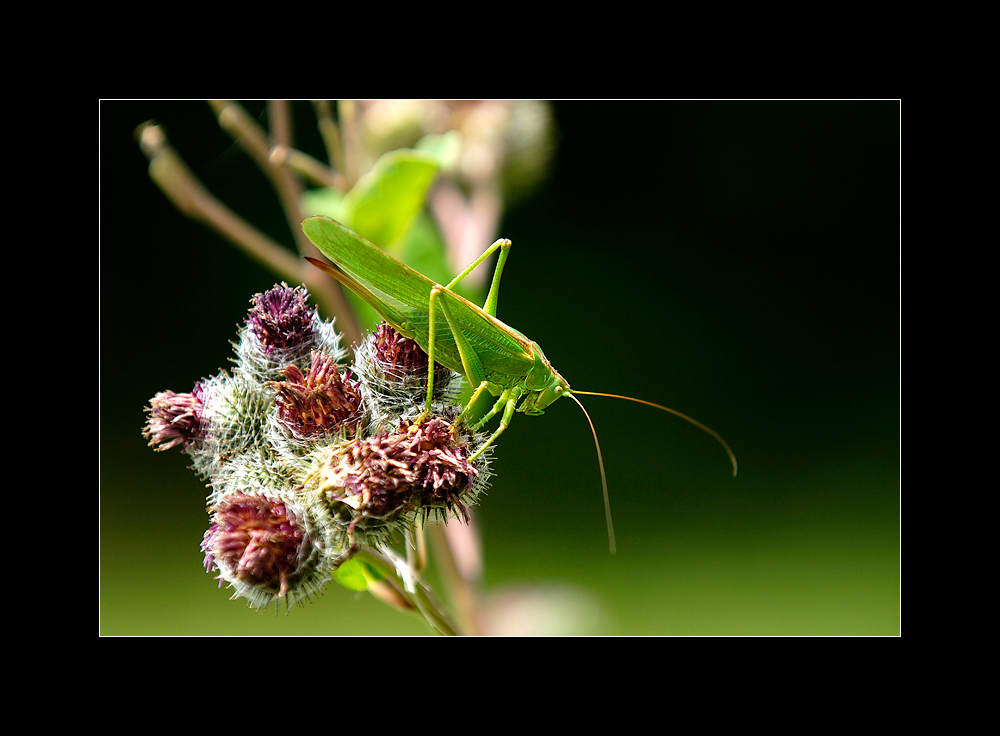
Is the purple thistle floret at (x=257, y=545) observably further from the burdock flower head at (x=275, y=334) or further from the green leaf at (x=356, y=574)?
the burdock flower head at (x=275, y=334)

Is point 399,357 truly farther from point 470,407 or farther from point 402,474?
point 402,474

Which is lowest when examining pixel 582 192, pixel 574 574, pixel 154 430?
pixel 574 574

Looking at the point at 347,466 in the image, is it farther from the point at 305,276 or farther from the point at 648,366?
the point at 648,366

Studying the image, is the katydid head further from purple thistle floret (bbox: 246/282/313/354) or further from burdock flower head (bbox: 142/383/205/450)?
burdock flower head (bbox: 142/383/205/450)

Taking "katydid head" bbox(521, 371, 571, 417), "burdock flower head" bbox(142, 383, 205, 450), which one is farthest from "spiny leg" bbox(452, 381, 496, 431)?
"burdock flower head" bbox(142, 383, 205, 450)

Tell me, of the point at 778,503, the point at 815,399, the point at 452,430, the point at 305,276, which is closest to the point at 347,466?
the point at 452,430

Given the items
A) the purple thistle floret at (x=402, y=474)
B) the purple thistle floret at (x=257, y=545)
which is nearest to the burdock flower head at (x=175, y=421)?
the purple thistle floret at (x=257, y=545)

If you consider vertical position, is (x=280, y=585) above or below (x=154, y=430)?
below
